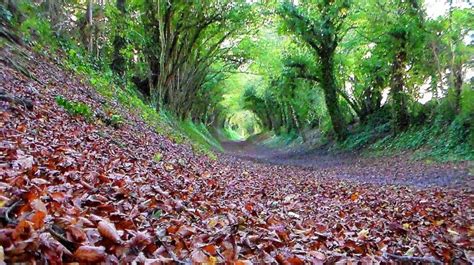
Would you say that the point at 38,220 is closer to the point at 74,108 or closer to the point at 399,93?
the point at 74,108

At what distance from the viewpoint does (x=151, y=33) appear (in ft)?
60.0

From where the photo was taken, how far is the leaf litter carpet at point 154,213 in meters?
2.10

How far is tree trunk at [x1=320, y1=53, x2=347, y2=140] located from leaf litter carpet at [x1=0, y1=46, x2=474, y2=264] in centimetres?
1350

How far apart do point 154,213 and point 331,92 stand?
61.2 ft

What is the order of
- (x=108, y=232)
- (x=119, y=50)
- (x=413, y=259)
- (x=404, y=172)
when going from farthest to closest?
(x=119, y=50)
(x=404, y=172)
(x=413, y=259)
(x=108, y=232)

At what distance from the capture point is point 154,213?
3.48 meters

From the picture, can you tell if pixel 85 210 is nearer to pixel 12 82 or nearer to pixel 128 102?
pixel 12 82

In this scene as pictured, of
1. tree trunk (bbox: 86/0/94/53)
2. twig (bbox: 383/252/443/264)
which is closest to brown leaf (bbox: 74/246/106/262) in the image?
twig (bbox: 383/252/443/264)

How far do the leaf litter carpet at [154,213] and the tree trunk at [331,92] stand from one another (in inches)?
531

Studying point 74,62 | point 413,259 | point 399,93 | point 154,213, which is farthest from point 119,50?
point 413,259

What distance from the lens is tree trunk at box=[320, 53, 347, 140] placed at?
67.6 feet

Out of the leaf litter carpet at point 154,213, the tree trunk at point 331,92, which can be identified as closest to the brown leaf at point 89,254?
the leaf litter carpet at point 154,213

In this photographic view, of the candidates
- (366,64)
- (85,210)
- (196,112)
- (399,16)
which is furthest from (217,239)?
(196,112)

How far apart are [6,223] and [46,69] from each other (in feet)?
27.3
